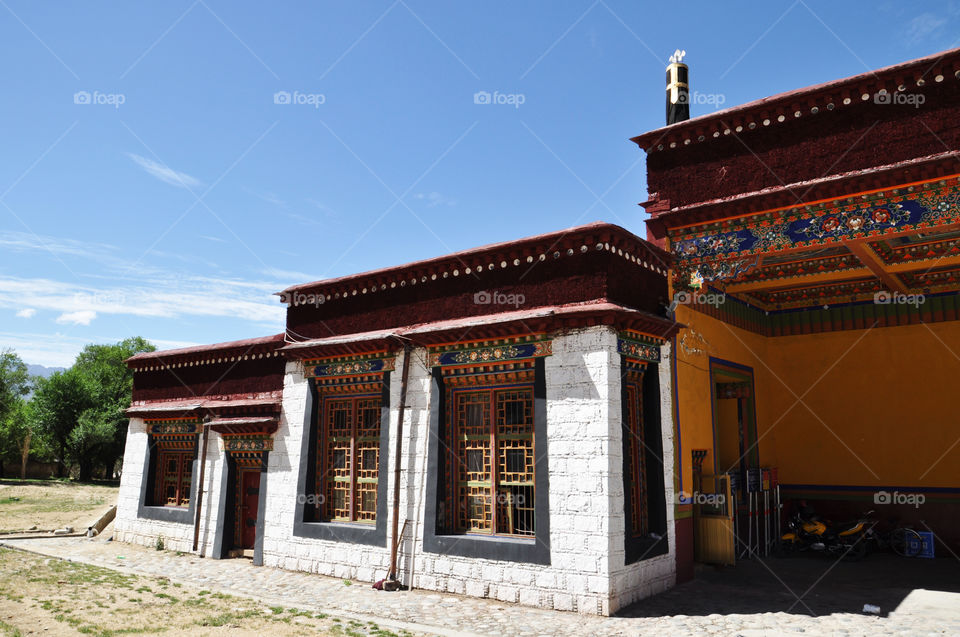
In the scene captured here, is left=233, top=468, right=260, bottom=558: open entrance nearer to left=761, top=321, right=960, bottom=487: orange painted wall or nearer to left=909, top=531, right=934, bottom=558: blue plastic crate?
left=761, top=321, right=960, bottom=487: orange painted wall

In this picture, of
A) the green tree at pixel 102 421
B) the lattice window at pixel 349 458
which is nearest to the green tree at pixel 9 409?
the green tree at pixel 102 421

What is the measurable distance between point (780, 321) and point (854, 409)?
2.55 metres

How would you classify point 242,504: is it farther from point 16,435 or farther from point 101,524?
point 16,435

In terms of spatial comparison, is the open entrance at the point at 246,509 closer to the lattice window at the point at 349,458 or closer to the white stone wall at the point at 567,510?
the lattice window at the point at 349,458

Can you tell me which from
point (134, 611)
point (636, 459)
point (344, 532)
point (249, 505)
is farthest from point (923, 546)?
point (134, 611)

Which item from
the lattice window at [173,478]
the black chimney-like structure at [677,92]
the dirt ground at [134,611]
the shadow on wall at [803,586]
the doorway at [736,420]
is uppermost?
the black chimney-like structure at [677,92]

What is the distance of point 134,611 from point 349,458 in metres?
4.36

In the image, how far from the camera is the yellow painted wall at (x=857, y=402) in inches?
548

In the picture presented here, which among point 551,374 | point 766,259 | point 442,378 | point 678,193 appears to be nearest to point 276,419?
point 442,378

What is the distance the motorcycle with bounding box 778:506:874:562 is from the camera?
13.1 meters

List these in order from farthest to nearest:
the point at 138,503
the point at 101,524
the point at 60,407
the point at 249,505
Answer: the point at 60,407 → the point at 101,524 → the point at 138,503 → the point at 249,505

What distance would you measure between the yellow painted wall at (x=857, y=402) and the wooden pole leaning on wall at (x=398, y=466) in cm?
590

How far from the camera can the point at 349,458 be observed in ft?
40.7

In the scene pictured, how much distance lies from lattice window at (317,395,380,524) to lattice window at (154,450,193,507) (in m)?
4.77
